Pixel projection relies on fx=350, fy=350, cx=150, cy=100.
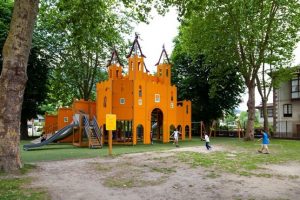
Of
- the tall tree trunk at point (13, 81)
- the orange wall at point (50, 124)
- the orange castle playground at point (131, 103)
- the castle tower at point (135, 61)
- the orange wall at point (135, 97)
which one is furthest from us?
the orange wall at point (50, 124)

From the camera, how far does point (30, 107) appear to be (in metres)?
35.6

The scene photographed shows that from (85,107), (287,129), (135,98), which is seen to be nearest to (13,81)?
(135,98)

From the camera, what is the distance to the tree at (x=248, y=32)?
3203 centimetres

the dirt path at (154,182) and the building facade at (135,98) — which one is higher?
the building facade at (135,98)

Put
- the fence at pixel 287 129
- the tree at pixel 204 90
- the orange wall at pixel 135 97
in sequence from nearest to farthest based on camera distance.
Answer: the orange wall at pixel 135 97 < the fence at pixel 287 129 < the tree at pixel 204 90

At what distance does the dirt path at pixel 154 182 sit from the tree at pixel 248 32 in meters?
18.8

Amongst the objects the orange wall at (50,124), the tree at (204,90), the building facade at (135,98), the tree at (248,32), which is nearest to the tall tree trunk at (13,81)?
the building facade at (135,98)

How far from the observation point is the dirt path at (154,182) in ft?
32.3

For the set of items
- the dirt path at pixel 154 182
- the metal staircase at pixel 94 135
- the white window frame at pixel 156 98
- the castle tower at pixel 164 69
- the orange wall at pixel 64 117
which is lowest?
the dirt path at pixel 154 182

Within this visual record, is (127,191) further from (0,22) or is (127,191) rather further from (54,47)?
(54,47)

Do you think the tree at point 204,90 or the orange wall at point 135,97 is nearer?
the orange wall at point 135,97

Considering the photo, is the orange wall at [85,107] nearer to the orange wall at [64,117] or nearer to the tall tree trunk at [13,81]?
the orange wall at [64,117]

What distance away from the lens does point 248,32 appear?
3216cm

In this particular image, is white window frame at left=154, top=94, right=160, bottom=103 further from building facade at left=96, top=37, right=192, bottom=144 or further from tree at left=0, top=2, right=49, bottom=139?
tree at left=0, top=2, right=49, bottom=139
